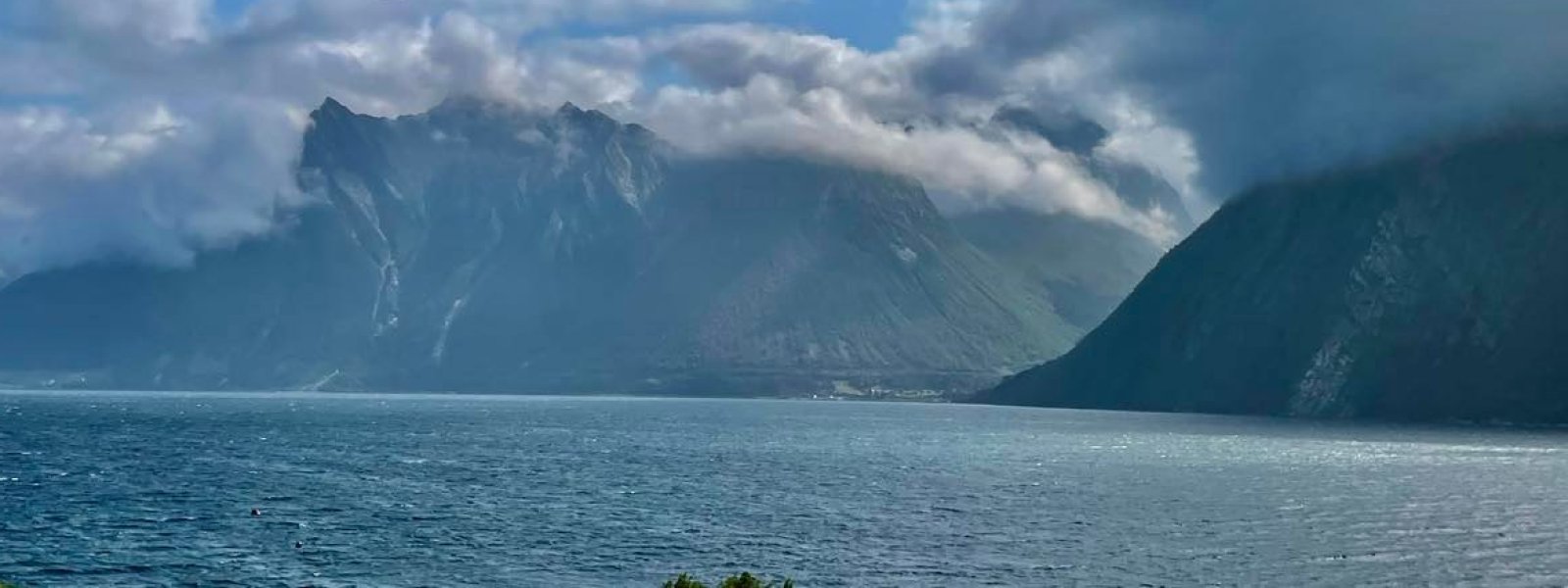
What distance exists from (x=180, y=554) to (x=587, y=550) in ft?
92.6

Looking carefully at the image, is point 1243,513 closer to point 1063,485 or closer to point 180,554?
point 1063,485

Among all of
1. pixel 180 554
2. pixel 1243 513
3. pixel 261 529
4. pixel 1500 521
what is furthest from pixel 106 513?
pixel 1500 521

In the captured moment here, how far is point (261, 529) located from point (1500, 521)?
105 m

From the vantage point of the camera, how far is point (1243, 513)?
14538 centimetres

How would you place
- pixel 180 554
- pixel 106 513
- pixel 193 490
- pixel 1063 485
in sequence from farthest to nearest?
1. pixel 1063 485
2. pixel 193 490
3. pixel 106 513
4. pixel 180 554

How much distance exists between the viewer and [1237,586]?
4043 inches

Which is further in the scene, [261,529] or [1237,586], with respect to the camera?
[261,529]

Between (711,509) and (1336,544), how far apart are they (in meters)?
54.5

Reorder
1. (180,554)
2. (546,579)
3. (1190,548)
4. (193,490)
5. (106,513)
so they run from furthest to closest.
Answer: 1. (193,490)
2. (106,513)
3. (1190,548)
4. (180,554)
5. (546,579)

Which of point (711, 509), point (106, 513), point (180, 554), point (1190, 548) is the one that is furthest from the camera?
point (711, 509)

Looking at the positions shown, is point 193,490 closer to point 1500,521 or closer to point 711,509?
point 711,509

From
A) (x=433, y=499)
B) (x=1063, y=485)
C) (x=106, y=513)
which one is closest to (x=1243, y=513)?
(x=1063, y=485)

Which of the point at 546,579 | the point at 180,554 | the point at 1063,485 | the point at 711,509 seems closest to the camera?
the point at 546,579

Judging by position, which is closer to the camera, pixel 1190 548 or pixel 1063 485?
pixel 1190 548
